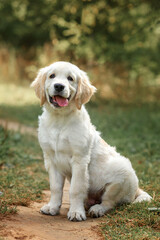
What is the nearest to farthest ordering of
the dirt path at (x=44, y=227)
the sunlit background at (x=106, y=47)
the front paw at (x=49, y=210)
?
the dirt path at (x=44, y=227) < the front paw at (x=49, y=210) < the sunlit background at (x=106, y=47)

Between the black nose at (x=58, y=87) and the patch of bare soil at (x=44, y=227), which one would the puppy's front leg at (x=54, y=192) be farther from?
the black nose at (x=58, y=87)

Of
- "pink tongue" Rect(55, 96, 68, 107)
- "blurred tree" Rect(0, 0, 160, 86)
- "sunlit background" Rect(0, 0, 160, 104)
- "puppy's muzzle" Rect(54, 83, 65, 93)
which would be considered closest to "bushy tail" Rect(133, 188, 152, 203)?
"pink tongue" Rect(55, 96, 68, 107)

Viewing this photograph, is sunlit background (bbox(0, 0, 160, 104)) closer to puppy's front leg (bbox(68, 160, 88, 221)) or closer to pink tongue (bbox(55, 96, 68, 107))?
pink tongue (bbox(55, 96, 68, 107))

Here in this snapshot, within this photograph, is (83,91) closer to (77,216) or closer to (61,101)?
(61,101)

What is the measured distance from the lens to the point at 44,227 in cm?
380

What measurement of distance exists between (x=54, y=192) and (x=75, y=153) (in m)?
0.54

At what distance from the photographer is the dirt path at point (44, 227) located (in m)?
3.50

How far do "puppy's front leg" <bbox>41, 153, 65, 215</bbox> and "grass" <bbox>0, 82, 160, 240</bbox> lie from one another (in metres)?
0.40

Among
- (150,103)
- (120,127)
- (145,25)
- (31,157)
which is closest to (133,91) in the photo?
(150,103)

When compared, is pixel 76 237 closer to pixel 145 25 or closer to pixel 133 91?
pixel 145 25

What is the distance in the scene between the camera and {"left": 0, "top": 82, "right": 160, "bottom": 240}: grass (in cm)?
385

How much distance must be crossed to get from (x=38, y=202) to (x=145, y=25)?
796cm

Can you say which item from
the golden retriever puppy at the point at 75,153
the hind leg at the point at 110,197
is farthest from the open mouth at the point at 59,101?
the hind leg at the point at 110,197

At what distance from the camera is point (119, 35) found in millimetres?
15117
